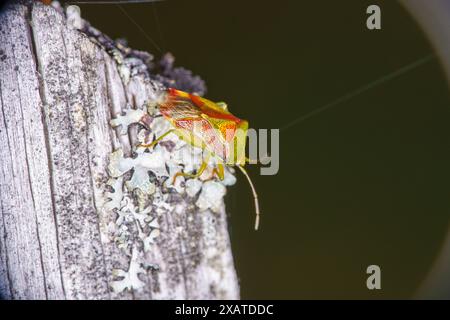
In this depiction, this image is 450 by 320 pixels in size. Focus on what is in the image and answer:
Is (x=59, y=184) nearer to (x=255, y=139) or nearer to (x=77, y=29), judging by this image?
(x=77, y=29)

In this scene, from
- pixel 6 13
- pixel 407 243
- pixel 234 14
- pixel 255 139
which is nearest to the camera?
pixel 6 13

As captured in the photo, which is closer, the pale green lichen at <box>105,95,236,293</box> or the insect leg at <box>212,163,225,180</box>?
the pale green lichen at <box>105,95,236,293</box>

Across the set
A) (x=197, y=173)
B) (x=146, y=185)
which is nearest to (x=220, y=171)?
(x=197, y=173)

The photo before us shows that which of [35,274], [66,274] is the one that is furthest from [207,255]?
[35,274]

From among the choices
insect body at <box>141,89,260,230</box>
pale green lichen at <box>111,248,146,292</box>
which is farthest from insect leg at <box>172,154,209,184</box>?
pale green lichen at <box>111,248,146,292</box>

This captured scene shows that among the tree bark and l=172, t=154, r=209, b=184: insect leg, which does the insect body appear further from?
the tree bark

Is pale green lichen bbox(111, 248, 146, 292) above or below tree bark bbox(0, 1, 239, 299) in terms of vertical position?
below
